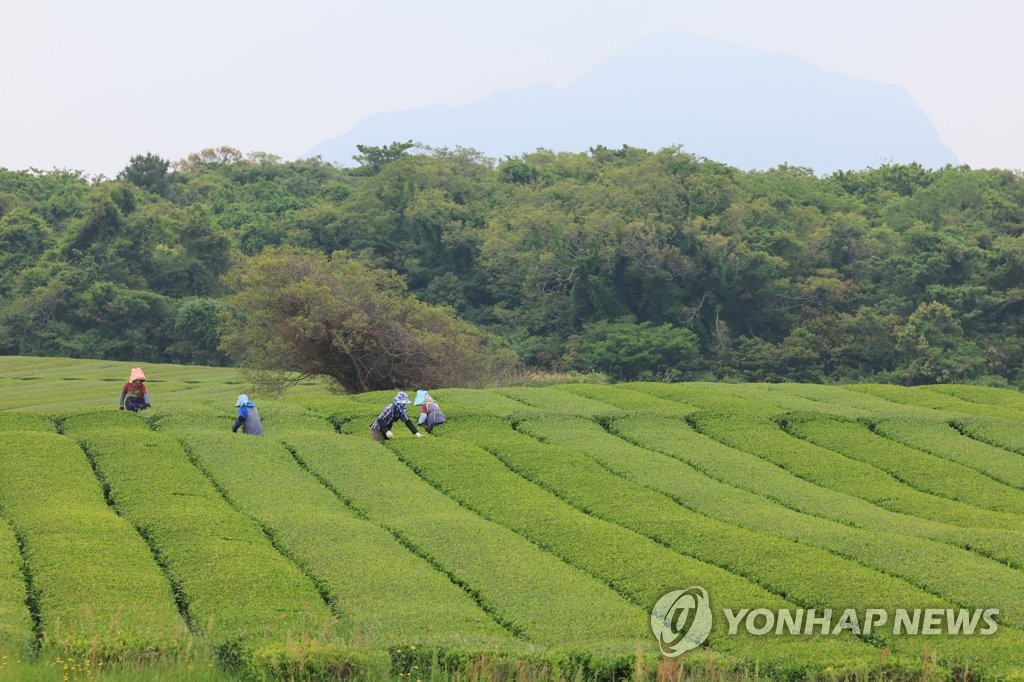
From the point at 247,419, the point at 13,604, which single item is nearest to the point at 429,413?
the point at 247,419

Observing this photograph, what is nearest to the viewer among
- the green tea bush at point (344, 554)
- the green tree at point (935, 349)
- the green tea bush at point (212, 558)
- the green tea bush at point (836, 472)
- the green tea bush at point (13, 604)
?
the green tea bush at point (13, 604)

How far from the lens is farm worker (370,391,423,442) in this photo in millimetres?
24984

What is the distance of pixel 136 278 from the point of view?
233 ft

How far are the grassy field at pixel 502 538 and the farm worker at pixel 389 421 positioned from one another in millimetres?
426

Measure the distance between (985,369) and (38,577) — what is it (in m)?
51.6


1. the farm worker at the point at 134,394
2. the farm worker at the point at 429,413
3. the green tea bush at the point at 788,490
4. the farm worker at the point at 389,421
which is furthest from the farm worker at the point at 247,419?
the green tea bush at the point at 788,490

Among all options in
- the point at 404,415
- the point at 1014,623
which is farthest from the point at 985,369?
the point at 1014,623

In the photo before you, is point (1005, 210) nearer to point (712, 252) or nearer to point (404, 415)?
point (712, 252)

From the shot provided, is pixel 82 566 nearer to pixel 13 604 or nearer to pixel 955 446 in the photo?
pixel 13 604

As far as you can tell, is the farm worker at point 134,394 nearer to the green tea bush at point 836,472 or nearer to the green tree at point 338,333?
the green tree at point 338,333

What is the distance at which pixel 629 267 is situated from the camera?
66125mm

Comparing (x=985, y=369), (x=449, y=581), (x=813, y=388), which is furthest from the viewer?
(x=985, y=369)

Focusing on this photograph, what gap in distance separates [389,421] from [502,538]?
7.08 metres

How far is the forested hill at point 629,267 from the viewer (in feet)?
203
